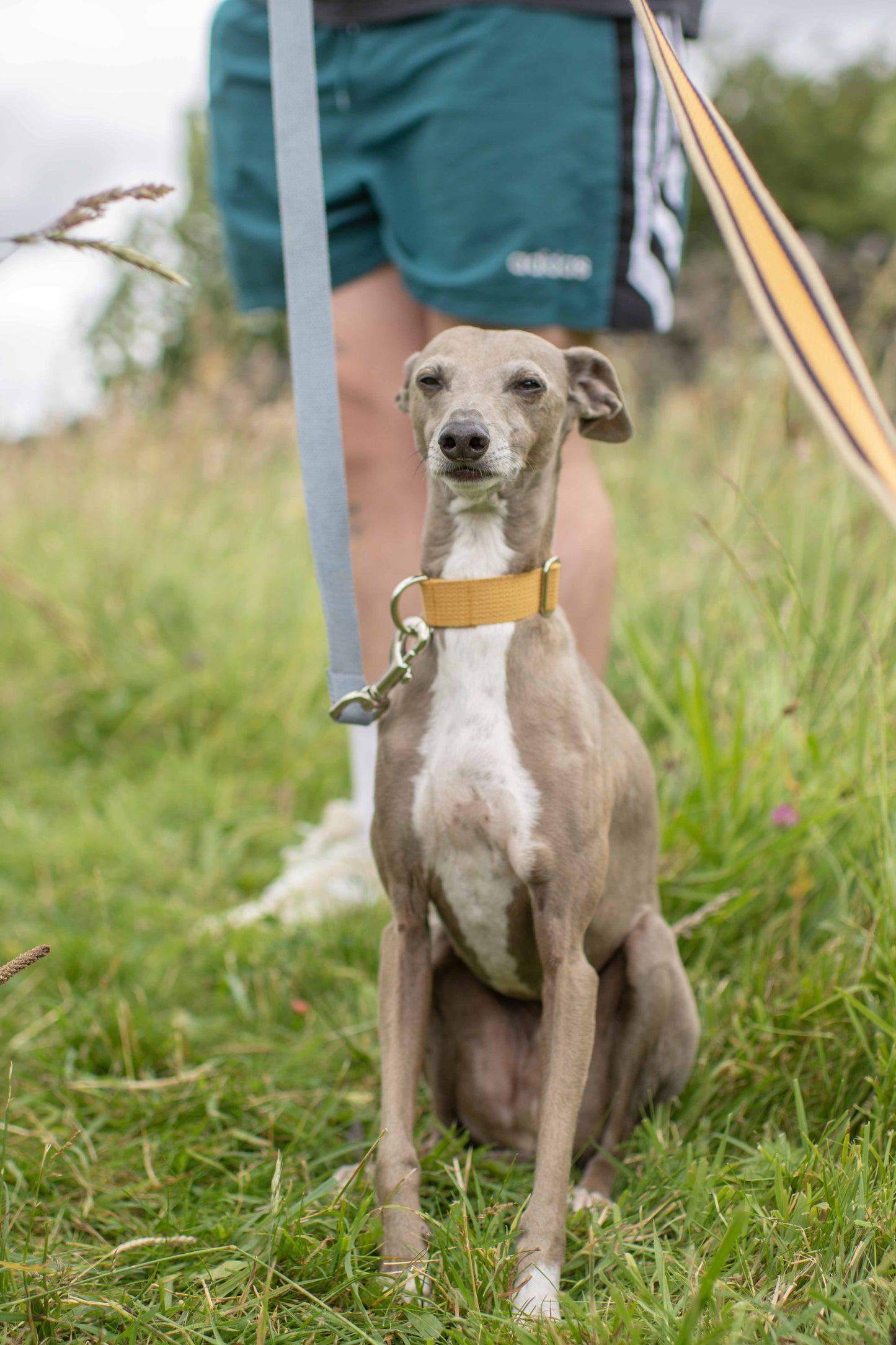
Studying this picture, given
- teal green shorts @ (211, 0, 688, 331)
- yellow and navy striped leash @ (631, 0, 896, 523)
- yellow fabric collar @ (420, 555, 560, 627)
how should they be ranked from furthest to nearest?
1. teal green shorts @ (211, 0, 688, 331)
2. yellow fabric collar @ (420, 555, 560, 627)
3. yellow and navy striped leash @ (631, 0, 896, 523)

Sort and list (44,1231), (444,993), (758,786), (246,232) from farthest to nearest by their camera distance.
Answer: (246,232) < (758,786) < (444,993) < (44,1231)

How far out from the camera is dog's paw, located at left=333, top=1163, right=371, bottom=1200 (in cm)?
159

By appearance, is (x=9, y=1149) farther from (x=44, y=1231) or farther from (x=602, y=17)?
(x=602, y=17)

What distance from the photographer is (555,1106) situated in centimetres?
156

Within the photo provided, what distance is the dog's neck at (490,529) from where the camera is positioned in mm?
1670

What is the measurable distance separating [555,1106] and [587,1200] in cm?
29

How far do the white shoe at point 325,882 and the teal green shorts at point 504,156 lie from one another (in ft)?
4.38

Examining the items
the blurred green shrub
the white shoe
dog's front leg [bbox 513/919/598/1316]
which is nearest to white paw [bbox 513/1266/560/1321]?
dog's front leg [bbox 513/919/598/1316]

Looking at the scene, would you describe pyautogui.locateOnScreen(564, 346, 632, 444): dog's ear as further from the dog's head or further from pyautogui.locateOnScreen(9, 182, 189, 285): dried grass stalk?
pyautogui.locateOnScreen(9, 182, 189, 285): dried grass stalk

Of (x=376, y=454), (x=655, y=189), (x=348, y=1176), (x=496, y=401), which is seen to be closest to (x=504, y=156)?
(x=655, y=189)

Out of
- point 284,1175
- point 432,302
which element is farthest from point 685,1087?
point 432,302

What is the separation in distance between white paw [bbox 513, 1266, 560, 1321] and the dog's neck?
3.14 ft

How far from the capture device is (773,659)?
9.25 feet

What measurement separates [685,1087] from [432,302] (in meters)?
1.61
